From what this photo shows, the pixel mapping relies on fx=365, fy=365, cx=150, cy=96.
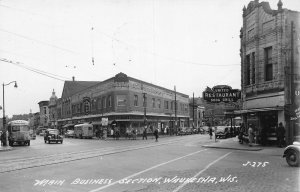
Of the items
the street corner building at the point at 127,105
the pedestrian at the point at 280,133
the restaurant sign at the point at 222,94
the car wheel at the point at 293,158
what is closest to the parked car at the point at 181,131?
the street corner building at the point at 127,105

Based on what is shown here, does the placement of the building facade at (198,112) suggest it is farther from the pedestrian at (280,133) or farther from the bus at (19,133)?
the pedestrian at (280,133)

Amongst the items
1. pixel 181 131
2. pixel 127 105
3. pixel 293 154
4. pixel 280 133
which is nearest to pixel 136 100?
pixel 127 105

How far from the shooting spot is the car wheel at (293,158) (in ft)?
44.9

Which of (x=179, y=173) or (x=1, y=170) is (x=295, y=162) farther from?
(x=1, y=170)

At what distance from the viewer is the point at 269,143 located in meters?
25.9

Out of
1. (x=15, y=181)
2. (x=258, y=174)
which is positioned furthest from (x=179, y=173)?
(x=15, y=181)

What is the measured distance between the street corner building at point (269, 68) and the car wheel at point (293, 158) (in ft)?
24.6

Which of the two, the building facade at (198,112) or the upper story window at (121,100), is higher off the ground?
the upper story window at (121,100)

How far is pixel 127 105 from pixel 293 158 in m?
42.4

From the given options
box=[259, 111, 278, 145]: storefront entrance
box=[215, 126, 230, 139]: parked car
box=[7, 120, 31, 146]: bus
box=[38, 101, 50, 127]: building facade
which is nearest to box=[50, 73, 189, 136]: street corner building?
box=[215, 126, 230, 139]: parked car

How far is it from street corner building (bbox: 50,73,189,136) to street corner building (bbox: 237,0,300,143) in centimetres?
2802

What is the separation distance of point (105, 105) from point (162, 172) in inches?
1831

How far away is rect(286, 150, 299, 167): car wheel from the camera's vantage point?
44.9 feet

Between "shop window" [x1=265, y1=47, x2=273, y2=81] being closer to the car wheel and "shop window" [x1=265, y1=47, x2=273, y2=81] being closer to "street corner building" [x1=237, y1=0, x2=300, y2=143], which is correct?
"street corner building" [x1=237, y1=0, x2=300, y2=143]
